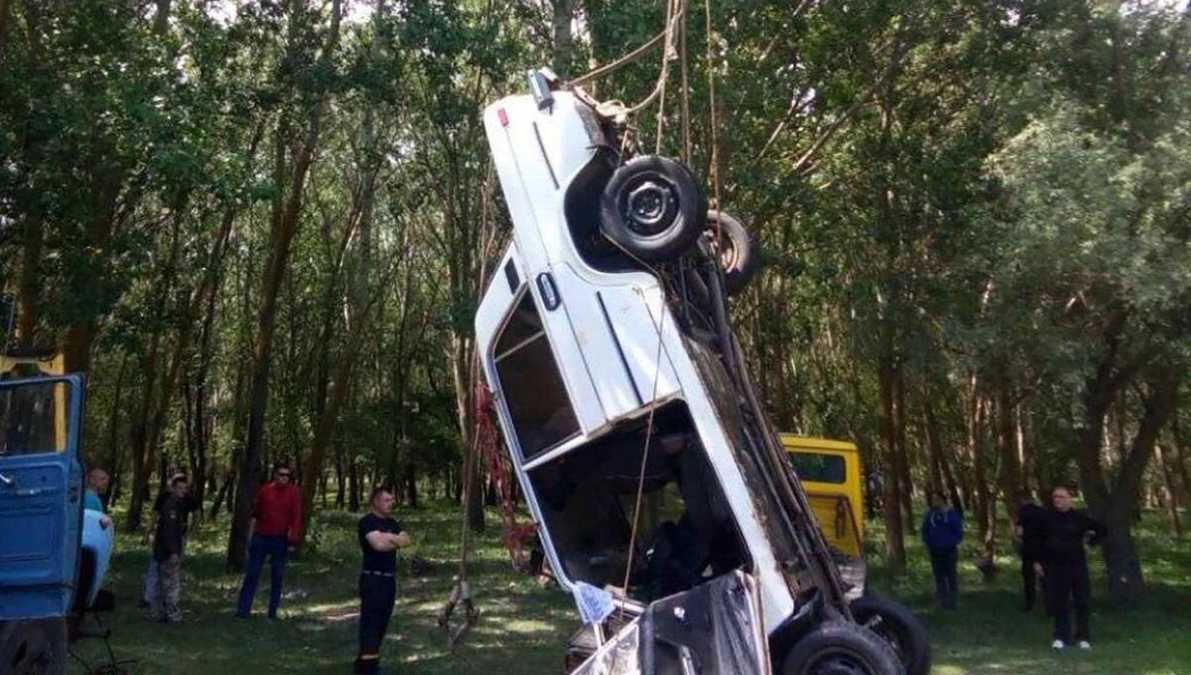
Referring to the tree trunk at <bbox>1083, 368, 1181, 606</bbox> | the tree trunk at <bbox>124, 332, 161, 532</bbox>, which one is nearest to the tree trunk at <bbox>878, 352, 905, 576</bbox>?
the tree trunk at <bbox>1083, 368, 1181, 606</bbox>

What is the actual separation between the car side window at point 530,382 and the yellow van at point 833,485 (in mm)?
8073

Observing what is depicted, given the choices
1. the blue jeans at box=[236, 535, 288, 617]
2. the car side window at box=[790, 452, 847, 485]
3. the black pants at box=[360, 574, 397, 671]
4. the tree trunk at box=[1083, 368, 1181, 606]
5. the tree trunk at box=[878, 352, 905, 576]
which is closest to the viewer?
the black pants at box=[360, 574, 397, 671]

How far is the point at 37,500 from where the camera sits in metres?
8.18

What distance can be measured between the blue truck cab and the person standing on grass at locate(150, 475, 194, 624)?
5.82 metres

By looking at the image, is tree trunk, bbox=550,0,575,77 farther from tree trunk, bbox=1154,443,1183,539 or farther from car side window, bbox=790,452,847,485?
tree trunk, bbox=1154,443,1183,539

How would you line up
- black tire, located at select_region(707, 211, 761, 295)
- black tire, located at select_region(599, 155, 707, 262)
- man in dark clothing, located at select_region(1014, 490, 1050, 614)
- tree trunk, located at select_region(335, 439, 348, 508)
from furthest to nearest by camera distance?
1. tree trunk, located at select_region(335, 439, 348, 508)
2. man in dark clothing, located at select_region(1014, 490, 1050, 614)
3. black tire, located at select_region(707, 211, 761, 295)
4. black tire, located at select_region(599, 155, 707, 262)

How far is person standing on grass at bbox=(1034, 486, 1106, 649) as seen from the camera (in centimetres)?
1313

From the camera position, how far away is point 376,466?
41812 millimetres

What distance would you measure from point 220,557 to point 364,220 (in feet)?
26.1

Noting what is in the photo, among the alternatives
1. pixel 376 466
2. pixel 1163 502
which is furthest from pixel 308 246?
pixel 1163 502

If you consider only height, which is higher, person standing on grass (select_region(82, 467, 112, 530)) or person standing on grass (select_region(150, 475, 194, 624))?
person standing on grass (select_region(82, 467, 112, 530))

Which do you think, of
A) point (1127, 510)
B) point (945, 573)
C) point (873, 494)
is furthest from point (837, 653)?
point (873, 494)

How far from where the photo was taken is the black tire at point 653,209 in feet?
23.6

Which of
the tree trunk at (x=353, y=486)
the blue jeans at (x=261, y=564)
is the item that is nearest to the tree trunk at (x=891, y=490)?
the blue jeans at (x=261, y=564)
